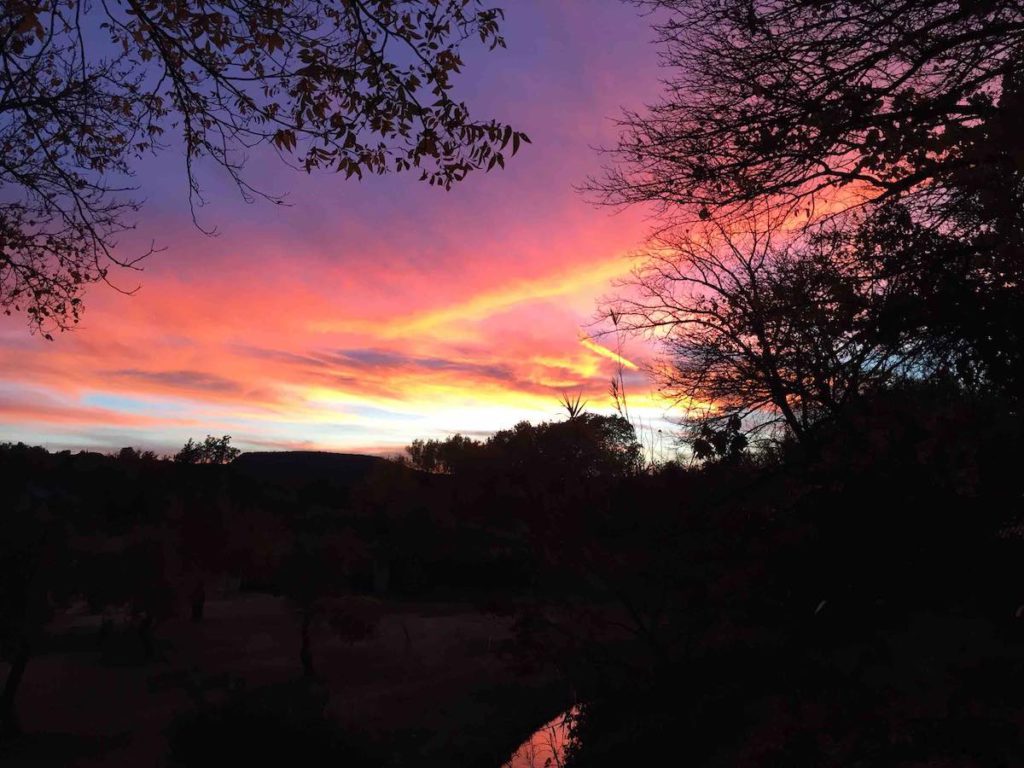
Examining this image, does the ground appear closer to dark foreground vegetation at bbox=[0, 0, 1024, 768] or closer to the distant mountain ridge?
dark foreground vegetation at bbox=[0, 0, 1024, 768]

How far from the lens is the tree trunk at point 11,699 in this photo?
16.7 meters

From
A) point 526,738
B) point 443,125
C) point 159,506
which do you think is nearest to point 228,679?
point 526,738

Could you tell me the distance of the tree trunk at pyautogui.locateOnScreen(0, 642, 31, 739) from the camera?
16.7 m

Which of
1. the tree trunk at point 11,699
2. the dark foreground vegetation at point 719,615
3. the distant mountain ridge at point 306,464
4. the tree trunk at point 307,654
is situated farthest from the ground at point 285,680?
the distant mountain ridge at point 306,464

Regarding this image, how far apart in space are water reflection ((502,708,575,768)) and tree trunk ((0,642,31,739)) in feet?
37.7

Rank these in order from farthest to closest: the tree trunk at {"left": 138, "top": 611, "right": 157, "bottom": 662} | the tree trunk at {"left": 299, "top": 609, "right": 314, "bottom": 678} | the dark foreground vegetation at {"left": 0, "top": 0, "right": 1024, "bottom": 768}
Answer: the tree trunk at {"left": 138, "top": 611, "right": 157, "bottom": 662} → the tree trunk at {"left": 299, "top": 609, "right": 314, "bottom": 678} → the dark foreground vegetation at {"left": 0, "top": 0, "right": 1024, "bottom": 768}

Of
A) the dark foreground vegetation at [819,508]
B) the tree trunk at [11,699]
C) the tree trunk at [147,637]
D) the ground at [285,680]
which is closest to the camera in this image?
the dark foreground vegetation at [819,508]

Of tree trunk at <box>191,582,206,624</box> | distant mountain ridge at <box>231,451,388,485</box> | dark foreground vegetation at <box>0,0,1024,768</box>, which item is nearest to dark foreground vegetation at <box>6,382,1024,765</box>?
dark foreground vegetation at <box>0,0,1024,768</box>

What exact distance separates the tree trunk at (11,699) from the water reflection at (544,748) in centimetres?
1149

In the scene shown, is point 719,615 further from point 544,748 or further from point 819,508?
point 544,748

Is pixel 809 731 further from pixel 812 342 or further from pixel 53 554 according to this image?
pixel 53 554

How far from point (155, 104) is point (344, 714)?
16394mm

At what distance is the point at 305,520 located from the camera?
1401 inches

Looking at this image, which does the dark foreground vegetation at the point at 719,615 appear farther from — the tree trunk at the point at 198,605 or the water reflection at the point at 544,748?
the tree trunk at the point at 198,605
